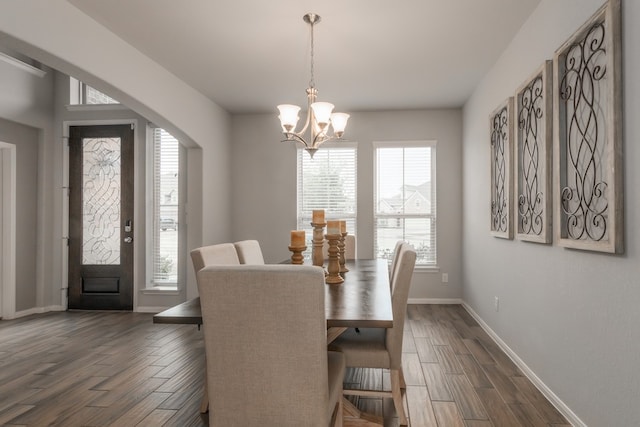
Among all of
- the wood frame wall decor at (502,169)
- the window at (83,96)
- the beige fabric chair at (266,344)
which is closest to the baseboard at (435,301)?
the wood frame wall decor at (502,169)

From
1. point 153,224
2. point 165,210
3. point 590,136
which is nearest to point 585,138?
point 590,136

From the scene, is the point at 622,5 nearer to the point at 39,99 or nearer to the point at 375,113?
the point at 375,113

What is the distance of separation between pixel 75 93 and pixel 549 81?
530 centimetres

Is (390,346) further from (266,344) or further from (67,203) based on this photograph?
(67,203)

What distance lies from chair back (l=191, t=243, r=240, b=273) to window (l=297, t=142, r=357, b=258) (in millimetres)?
2601

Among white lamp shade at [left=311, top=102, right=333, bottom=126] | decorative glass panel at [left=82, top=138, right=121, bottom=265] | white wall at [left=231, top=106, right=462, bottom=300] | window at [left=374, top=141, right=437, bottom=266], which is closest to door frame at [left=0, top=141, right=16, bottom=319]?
decorative glass panel at [left=82, top=138, right=121, bottom=265]

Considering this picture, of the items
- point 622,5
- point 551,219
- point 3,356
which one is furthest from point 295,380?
point 3,356

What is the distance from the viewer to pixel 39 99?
491cm

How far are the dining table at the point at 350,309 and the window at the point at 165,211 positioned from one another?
298 centimetres

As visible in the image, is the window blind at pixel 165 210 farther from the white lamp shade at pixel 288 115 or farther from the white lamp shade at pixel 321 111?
the white lamp shade at pixel 321 111

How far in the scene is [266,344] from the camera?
1.44 metres

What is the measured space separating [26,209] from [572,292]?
5622 mm

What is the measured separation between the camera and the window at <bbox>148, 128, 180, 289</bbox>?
198 inches

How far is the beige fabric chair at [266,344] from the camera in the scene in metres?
1.38
